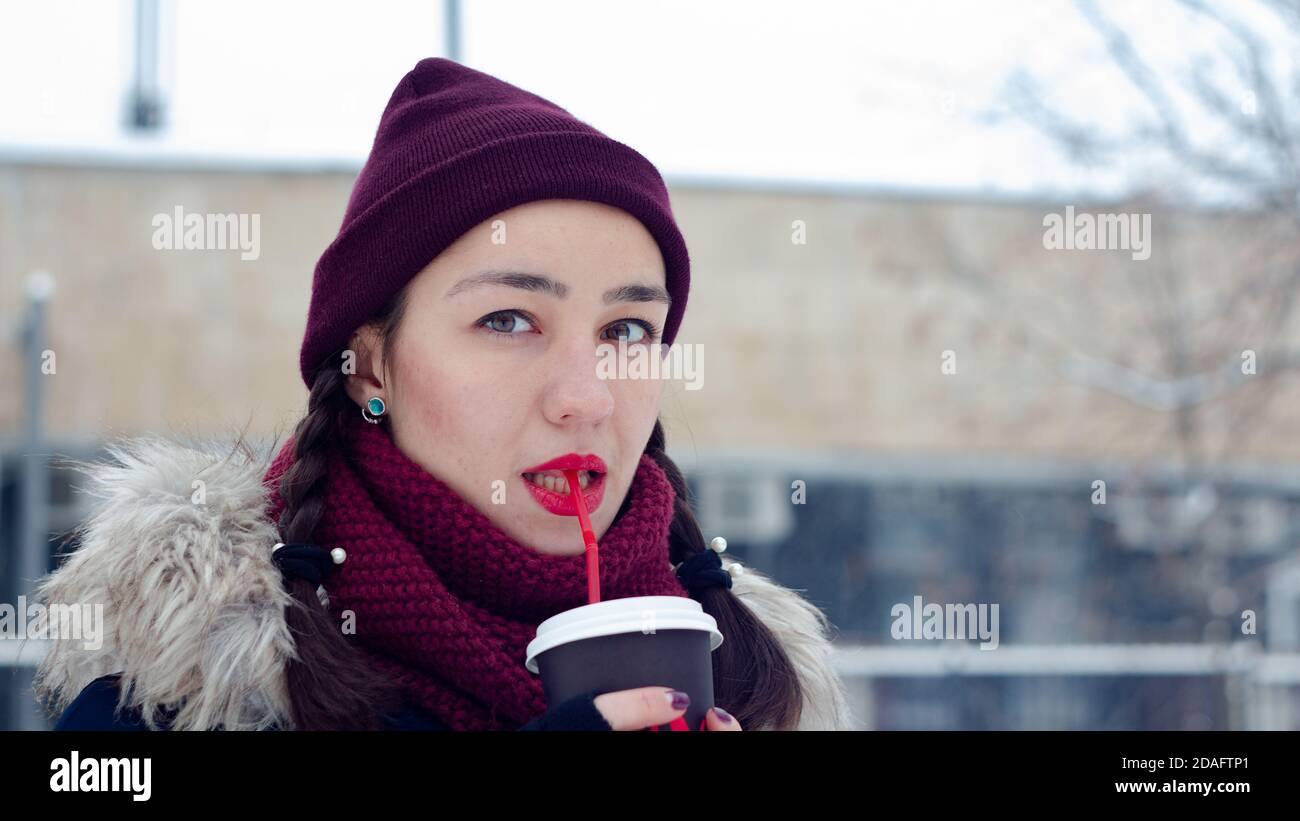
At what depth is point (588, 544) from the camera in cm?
147

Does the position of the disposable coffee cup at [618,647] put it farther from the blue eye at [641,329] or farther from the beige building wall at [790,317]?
the beige building wall at [790,317]

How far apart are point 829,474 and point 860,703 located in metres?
3.36

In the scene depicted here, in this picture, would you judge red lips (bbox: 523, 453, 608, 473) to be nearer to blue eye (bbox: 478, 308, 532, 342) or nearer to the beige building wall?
blue eye (bbox: 478, 308, 532, 342)

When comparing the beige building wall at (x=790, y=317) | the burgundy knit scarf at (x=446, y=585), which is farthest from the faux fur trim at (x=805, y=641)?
the beige building wall at (x=790, y=317)

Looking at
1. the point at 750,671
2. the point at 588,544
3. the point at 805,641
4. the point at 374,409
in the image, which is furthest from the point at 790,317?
the point at 588,544

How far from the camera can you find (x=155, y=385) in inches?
300

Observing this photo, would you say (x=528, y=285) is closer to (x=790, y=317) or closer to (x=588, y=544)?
(x=588, y=544)

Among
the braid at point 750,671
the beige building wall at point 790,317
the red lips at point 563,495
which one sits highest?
the beige building wall at point 790,317

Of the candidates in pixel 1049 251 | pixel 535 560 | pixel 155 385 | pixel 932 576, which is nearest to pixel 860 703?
pixel 932 576

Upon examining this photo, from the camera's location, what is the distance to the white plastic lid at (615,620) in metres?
1.26

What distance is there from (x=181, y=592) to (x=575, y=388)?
50cm

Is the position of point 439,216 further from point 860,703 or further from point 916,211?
point 916,211

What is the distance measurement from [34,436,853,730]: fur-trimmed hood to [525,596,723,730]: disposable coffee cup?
0.34m

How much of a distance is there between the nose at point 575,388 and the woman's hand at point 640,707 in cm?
35
